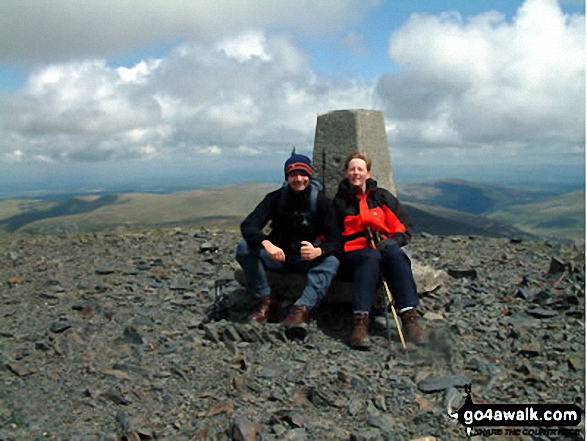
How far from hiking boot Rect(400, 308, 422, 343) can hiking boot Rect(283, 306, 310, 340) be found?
140 centimetres

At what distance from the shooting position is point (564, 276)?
9.66 m

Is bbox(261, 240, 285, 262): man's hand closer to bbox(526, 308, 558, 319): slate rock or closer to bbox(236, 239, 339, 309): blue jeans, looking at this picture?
bbox(236, 239, 339, 309): blue jeans

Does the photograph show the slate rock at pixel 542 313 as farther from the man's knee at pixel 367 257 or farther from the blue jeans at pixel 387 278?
the man's knee at pixel 367 257

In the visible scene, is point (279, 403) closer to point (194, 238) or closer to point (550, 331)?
point (550, 331)

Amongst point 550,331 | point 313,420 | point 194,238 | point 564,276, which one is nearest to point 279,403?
point 313,420

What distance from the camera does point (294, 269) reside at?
7.32 metres

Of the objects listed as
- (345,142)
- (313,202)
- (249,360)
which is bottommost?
(249,360)

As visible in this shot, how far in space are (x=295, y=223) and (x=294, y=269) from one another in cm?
74

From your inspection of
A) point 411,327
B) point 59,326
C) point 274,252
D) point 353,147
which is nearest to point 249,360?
point 274,252

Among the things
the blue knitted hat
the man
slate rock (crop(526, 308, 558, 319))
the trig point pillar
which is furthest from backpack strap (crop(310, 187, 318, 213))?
slate rock (crop(526, 308, 558, 319))

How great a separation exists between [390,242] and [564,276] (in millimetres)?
5107

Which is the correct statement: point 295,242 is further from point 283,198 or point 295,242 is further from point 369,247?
point 369,247

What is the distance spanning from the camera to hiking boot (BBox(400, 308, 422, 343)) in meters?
6.56

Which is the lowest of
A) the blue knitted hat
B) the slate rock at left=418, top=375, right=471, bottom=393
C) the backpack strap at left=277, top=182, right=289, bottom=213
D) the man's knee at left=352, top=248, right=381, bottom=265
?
the slate rock at left=418, top=375, right=471, bottom=393
